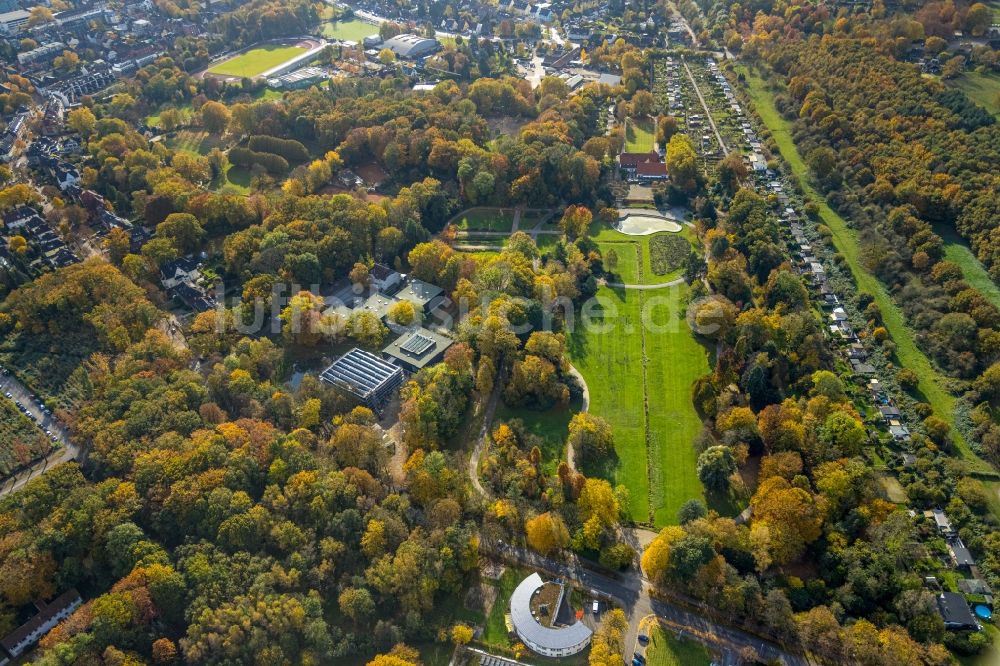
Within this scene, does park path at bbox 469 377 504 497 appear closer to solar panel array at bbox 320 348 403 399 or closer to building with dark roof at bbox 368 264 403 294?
solar panel array at bbox 320 348 403 399

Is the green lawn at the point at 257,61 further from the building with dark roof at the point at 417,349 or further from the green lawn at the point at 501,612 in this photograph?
the green lawn at the point at 501,612

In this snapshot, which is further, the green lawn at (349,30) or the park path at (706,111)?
the green lawn at (349,30)

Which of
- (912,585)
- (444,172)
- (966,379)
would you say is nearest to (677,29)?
(444,172)

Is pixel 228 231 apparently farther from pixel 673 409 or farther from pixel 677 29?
pixel 677 29

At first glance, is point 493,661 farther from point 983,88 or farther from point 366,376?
point 983,88

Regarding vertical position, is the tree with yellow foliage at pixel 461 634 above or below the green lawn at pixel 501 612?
above

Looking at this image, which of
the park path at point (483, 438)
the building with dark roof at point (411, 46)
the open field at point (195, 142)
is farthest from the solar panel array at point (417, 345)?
the building with dark roof at point (411, 46)

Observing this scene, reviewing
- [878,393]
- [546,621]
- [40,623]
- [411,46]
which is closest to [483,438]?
[546,621]

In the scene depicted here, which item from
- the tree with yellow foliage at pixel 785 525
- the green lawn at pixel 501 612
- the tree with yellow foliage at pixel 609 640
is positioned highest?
the tree with yellow foliage at pixel 785 525
